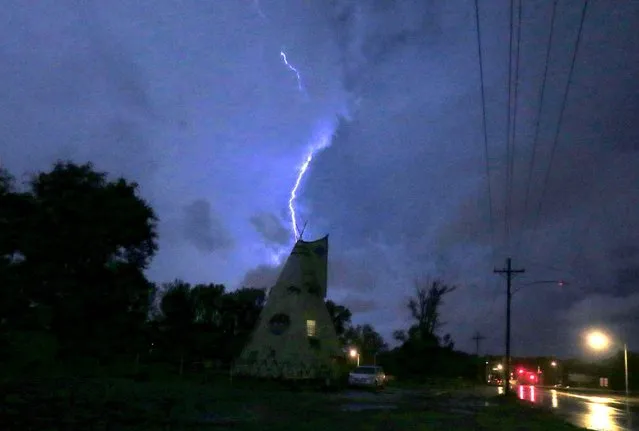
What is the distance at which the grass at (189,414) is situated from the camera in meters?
17.3

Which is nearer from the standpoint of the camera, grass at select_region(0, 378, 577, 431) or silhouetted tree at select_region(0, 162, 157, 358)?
grass at select_region(0, 378, 577, 431)

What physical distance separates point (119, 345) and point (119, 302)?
2889 millimetres

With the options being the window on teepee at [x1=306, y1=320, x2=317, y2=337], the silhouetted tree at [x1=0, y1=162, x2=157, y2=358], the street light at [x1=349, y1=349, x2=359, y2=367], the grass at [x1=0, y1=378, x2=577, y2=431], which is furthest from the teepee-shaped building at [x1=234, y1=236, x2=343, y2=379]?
the grass at [x1=0, y1=378, x2=577, y2=431]

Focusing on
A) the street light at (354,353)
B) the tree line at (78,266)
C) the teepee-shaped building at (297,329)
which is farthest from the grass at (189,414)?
the street light at (354,353)

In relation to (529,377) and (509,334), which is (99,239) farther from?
(529,377)

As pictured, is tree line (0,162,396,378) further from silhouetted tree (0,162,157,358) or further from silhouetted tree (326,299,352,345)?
silhouetted tree (326,299,352,345)

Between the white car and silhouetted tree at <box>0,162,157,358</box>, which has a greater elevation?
silhouetted tree at <box>0,162,157,358</box>

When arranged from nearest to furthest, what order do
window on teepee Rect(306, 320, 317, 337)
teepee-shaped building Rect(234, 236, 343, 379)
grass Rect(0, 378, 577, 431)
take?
grass Rect(0, 378, 577, 431) < teepee-shaped building Rect(234, 236, 343, 379) < window on teepee Rect(306, 320, 317, 337)

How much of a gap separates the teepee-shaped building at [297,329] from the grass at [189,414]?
25.3m

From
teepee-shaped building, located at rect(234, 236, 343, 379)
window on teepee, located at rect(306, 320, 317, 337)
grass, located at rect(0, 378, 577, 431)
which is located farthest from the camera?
window on teepee, located at rect(306, 320, 317, 337)

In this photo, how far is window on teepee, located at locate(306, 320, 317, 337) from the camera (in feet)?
185

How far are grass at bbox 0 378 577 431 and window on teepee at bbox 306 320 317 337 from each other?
27.0 metres

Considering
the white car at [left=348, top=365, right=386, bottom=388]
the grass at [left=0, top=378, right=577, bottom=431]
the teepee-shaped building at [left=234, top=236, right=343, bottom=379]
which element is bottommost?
the grass at [left=0, top=378, right=577, bottom=431]

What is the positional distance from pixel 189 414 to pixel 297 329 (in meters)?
35.6
